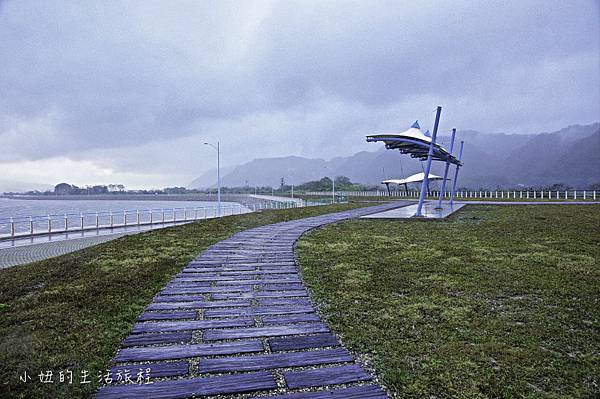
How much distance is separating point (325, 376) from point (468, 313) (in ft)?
7.75

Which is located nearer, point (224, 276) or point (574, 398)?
point (574, 398)

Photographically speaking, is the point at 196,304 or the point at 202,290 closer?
the point at 196,304

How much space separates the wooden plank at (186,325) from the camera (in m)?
4.05

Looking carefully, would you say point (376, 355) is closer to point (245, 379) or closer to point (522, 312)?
point (245, 379)

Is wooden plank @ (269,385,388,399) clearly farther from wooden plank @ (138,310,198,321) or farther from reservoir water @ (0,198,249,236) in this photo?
reservoir water @ (0,198,249,236)

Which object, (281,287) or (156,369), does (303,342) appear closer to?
(156,369)

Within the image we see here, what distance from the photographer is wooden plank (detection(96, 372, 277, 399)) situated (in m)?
2.79

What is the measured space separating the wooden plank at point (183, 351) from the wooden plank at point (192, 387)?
1.43 ft

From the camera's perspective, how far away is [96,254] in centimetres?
880

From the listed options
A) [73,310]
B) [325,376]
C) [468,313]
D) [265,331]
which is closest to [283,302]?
[265,331]

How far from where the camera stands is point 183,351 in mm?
3500

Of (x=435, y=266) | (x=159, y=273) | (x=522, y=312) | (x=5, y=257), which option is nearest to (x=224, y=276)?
(x=159, y=273)

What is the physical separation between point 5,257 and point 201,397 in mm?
11800

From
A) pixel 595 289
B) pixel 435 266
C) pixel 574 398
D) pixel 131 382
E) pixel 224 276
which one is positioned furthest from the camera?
pixel 435 266
